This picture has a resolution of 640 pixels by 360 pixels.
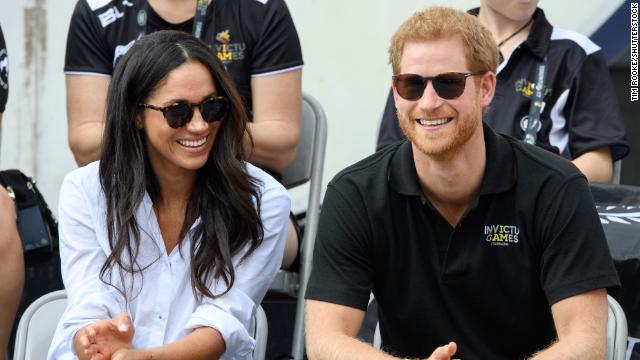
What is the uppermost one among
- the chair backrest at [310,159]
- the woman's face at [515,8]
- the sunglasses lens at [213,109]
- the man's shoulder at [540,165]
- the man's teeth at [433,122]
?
the woman's face at [515,8]

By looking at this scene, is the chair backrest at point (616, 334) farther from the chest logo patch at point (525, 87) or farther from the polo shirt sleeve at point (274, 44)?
the polo shirt sleeve at point (274, 44)

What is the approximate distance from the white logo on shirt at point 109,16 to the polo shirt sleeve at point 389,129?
0.99 meters

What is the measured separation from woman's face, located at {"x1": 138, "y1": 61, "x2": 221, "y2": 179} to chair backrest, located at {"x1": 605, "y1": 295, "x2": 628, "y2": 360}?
3.88 feet

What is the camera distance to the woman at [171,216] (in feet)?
10.9

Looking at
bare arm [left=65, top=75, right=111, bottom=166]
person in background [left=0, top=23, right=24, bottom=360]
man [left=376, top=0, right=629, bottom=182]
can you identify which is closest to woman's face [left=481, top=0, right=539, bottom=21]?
man [left=376, top=0, right=629, bottom=182]

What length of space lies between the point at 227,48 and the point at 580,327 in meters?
1.75

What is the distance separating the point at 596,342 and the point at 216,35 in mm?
1844

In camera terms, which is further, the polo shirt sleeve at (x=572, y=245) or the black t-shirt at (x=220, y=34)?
the black t-shirt at (x=220, y=34)

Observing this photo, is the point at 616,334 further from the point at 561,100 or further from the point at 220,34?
the point at 220,34

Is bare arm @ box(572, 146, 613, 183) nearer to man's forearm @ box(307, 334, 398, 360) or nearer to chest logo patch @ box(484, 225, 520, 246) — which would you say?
chest logo patch @ box(484, 225, 520, 246)

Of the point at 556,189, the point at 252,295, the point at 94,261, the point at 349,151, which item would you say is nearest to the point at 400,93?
the point at 556,189

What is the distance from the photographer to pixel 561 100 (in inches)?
168

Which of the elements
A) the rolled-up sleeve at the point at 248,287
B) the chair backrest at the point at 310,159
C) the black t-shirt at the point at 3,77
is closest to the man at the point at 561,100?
the chair backrest at the point at 310,159

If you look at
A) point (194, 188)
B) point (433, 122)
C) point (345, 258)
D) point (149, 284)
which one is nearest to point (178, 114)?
point (194, 188)
